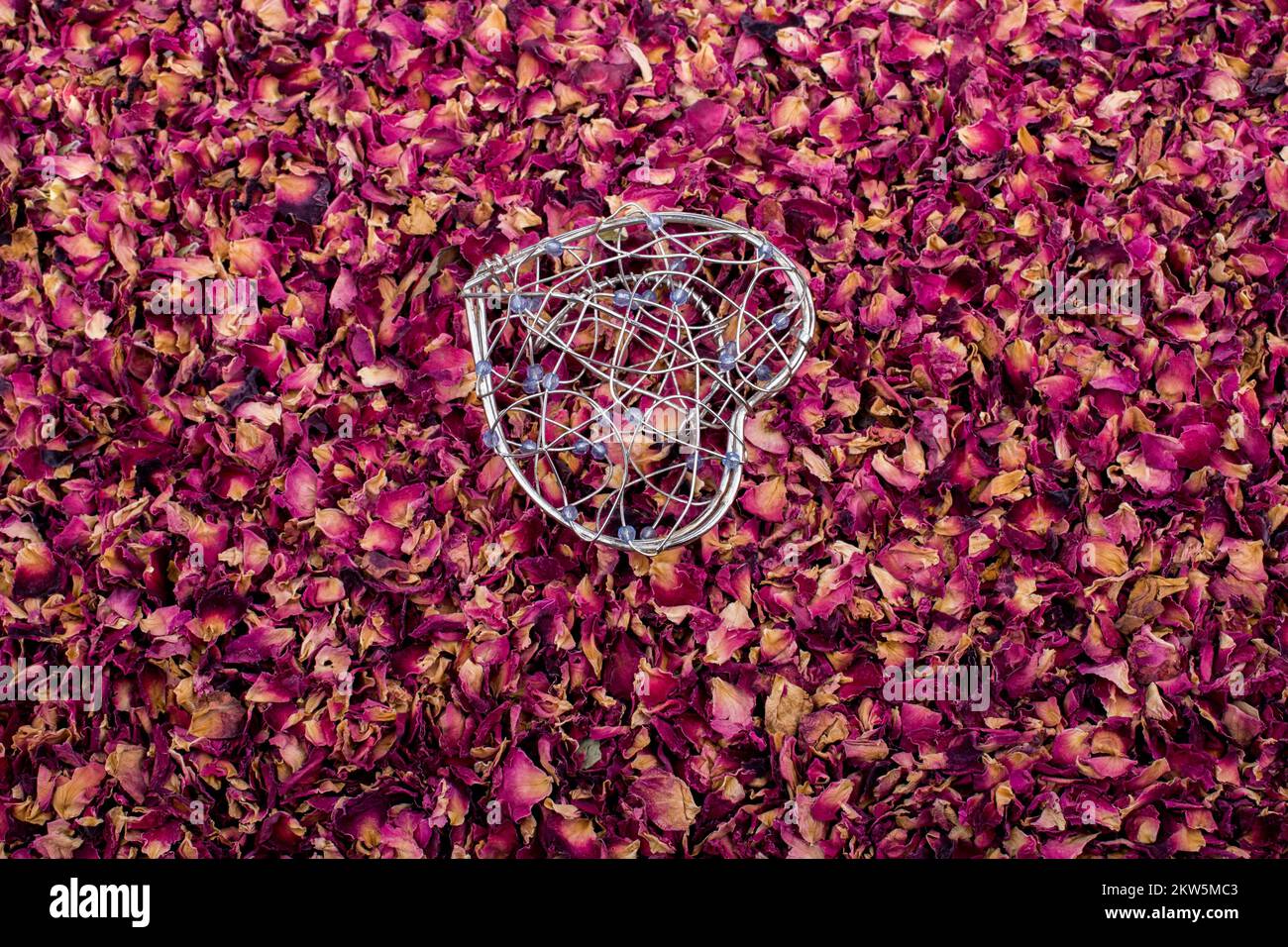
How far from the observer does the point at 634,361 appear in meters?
0.90

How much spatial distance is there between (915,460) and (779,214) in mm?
278

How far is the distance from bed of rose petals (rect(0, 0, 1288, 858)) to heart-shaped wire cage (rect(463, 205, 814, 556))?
0.03 m

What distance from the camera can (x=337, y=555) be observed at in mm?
849

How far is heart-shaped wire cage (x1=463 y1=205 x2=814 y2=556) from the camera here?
848 mm

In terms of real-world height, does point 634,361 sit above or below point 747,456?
above

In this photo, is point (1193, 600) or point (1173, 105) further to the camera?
point (1173, 105)

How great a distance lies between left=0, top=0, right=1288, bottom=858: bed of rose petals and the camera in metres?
0.82

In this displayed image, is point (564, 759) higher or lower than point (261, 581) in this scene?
lower

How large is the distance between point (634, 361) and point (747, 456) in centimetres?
15

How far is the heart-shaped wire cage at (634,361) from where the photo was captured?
85 centimetres

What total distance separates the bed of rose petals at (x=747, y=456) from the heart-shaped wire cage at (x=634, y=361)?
0.03 metres

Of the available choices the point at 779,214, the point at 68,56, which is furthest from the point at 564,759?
the point at 68,56

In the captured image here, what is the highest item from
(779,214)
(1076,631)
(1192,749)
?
(779,214)

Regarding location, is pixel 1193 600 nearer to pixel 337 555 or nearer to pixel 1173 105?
pixel 1173 105
